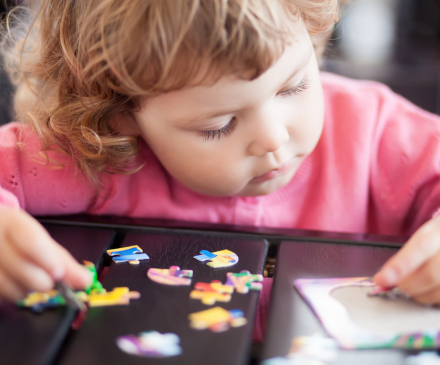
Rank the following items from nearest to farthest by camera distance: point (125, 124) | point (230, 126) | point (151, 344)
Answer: point (151, 344), point (230, 126), point (125, 124)

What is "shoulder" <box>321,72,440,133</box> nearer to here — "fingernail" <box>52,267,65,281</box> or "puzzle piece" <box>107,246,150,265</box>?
"puzzle piece" <box>107,246,150,265</box>

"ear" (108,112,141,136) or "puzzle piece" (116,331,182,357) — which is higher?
"ear" (108,112,141,136)

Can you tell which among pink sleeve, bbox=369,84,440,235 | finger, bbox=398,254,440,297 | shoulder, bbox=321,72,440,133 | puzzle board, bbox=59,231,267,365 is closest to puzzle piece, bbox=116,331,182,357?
puzzle board, bbox=59,231,267,365

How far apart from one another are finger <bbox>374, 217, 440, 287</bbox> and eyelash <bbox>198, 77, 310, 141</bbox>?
0.85 feet

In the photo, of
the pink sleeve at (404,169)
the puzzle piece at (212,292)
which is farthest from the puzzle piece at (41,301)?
the pink sleeve at (404,169)

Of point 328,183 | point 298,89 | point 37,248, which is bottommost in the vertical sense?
point 328,183

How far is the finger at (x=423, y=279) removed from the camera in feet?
1.63

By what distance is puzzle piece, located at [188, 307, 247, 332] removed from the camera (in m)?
0.46

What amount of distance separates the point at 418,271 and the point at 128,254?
323mm

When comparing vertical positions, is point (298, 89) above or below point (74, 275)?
above

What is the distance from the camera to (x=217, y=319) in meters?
0.47

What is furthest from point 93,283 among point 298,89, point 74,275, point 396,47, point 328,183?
point 396,47

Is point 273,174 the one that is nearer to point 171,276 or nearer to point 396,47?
point 171,276

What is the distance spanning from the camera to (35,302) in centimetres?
51
